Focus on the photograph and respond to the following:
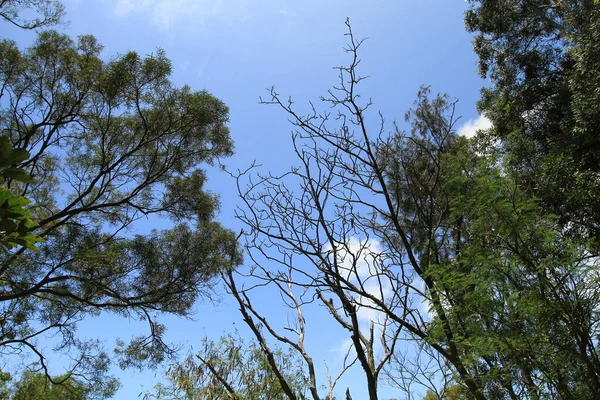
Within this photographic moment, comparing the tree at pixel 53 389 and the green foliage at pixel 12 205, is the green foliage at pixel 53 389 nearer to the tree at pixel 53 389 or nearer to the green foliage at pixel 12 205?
the tree at pixel 53 389

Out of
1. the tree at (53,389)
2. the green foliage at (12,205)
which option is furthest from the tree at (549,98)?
the tree at (53,389)

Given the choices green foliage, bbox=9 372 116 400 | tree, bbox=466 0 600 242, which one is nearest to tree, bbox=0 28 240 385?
green foliage, bbox=9 372 116 400

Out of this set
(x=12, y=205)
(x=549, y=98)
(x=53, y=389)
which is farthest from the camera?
(x=53, y=389)

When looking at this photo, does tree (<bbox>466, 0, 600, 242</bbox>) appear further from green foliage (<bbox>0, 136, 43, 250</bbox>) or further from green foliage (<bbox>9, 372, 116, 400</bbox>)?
green foliage (<bbox>9, 372, 116, 400</bbox>)

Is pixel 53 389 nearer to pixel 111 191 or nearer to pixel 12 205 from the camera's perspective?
pixel 111 191

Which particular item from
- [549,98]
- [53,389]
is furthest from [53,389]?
[549,98]

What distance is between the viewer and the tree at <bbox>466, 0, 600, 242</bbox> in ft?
16.0

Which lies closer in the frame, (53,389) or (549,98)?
A: (549,98)

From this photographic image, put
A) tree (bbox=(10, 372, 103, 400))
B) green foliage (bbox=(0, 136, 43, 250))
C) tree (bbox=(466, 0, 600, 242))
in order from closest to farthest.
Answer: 1. green foliage (bbox=(0, 136, 43, 250))
2. tree (bbox=(466, 0, 600, 242))
3. tree (bbox=(10, 372, 103, 400))

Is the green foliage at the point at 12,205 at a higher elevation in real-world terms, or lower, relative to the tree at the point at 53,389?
lower

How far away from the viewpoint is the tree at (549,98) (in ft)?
16.0

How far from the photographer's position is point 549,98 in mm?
6742

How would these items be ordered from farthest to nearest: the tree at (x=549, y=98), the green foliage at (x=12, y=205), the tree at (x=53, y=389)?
the tree at (x=53, y=389) → the tree at (x=549, y=98) → the green foliage at (x=12, y=205)

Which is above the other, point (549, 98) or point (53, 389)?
point (549, 98)
